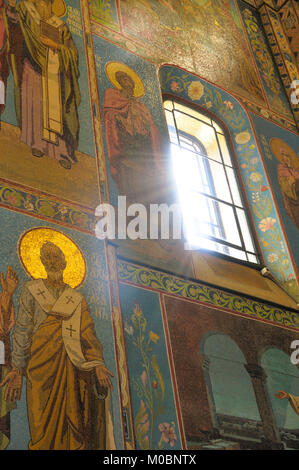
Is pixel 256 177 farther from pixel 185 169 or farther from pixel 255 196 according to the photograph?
pixel 185 169

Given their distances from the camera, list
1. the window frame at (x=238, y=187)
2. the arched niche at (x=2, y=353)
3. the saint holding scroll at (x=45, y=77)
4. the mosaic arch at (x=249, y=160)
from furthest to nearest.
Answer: the mosaic arch at (x=249, y=160), the window frame at (x=238, y=187), the saint holding scroll at (x=45, y=77), the arched niche at (x=2, y=353)

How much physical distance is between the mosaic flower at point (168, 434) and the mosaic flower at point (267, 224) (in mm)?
3457

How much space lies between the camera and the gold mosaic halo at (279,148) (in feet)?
27.8

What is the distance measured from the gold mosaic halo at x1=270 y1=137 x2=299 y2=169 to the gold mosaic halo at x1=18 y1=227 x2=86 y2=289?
13.8 ft

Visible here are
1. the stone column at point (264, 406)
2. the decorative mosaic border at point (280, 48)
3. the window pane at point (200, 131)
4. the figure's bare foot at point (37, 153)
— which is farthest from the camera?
the decorative mosaic border at point (280, 48)

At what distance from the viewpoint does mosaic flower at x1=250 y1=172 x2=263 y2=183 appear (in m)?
8.05

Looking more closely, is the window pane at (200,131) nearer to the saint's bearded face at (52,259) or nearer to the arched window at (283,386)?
the arched window at (283,386)

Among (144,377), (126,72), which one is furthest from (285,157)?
(144,377)

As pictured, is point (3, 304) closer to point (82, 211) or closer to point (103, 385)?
point (103, 385)

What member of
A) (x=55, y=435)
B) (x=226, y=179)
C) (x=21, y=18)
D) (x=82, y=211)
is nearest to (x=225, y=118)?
(x=226, y=179)

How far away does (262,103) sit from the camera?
359 inches

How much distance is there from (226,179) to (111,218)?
2.79 metres

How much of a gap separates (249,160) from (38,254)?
4153mm

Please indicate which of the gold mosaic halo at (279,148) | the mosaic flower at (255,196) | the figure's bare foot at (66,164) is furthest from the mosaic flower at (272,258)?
the figure's bare foot at (66,164)
